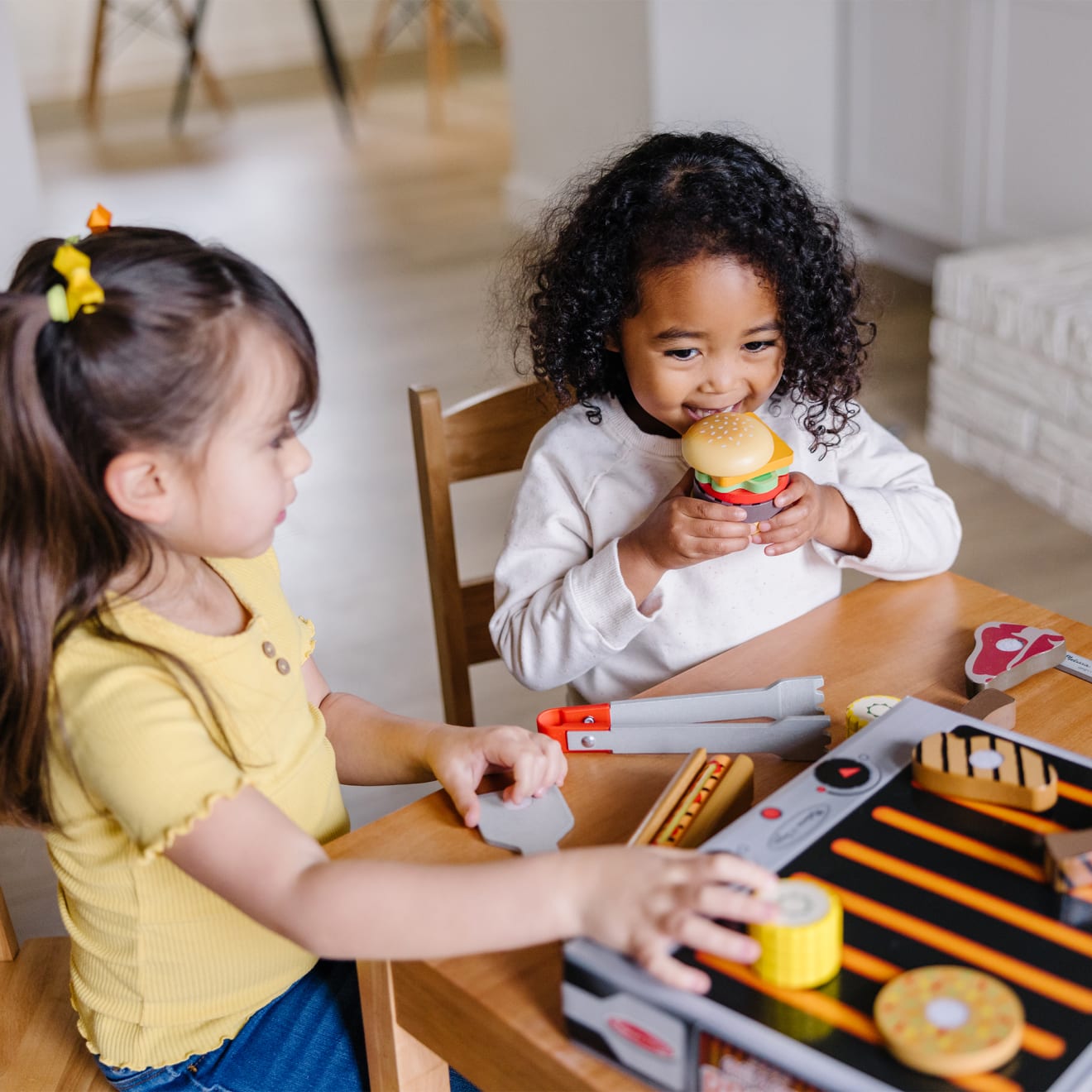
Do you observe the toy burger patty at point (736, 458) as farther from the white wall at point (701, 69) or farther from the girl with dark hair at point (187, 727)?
the white wall at point (701, 69)

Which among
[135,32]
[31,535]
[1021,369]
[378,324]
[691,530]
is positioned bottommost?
[378,324]

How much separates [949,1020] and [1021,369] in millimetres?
2174

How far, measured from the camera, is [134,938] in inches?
36.0

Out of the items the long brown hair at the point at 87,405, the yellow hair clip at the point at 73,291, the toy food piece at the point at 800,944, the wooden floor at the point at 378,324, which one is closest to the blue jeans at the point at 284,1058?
the long brown hair at the point at 87,405

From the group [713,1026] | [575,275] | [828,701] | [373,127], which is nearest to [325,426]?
[575,275]

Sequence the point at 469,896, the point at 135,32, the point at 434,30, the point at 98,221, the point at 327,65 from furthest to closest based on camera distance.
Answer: the point at 135,32 → the point at 327,65 → the point at 434,30 → the point at 98,221 → the point at 469,896

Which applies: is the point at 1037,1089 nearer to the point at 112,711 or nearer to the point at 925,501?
the point at 112,711

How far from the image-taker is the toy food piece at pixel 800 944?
0.64 metres

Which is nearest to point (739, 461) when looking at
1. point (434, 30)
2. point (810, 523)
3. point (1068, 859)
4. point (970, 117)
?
point (810, 523)

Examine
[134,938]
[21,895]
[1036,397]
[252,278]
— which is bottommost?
[21,895]

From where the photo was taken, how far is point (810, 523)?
3.67 ft

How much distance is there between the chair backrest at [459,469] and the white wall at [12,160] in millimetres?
2327

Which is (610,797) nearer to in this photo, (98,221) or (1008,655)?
(1008,655)

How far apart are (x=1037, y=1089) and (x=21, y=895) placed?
60.1 inches
